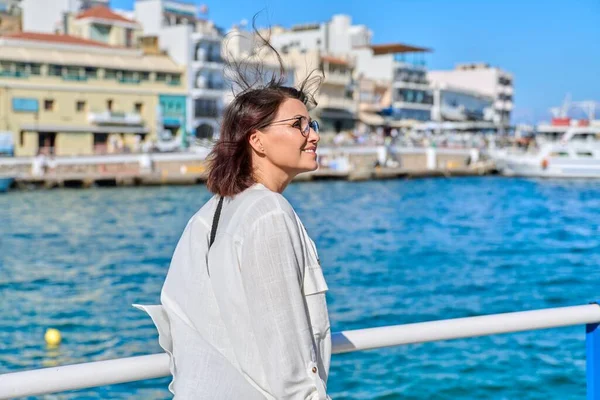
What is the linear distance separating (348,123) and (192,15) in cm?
1620

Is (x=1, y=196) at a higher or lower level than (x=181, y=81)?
lower

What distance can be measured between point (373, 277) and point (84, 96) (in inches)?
1545

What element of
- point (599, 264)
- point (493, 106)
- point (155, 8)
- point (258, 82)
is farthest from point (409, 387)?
Answer: point (493, 106)

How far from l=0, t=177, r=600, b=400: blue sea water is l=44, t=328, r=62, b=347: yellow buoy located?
0.15m

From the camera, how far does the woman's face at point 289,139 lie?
2.14 m

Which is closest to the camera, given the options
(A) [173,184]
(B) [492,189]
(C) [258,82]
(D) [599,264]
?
(C) [258,82]

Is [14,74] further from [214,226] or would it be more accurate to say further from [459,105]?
[459,105]

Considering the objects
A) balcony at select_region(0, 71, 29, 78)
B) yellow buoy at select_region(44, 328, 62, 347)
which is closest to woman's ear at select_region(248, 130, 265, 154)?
yellow buoy at select_region(44, 328, 62, 347)

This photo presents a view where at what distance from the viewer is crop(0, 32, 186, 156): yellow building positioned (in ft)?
162

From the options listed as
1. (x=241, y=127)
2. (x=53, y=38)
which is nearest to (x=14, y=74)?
(x=53, y=38)

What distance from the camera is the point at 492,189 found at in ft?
157

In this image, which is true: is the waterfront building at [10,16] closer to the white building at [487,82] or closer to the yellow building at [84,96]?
the yellow building at [84,96]

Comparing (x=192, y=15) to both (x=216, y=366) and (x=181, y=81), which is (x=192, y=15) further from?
(x=216, y=366)

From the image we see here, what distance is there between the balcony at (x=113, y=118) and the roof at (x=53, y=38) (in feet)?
15.7
